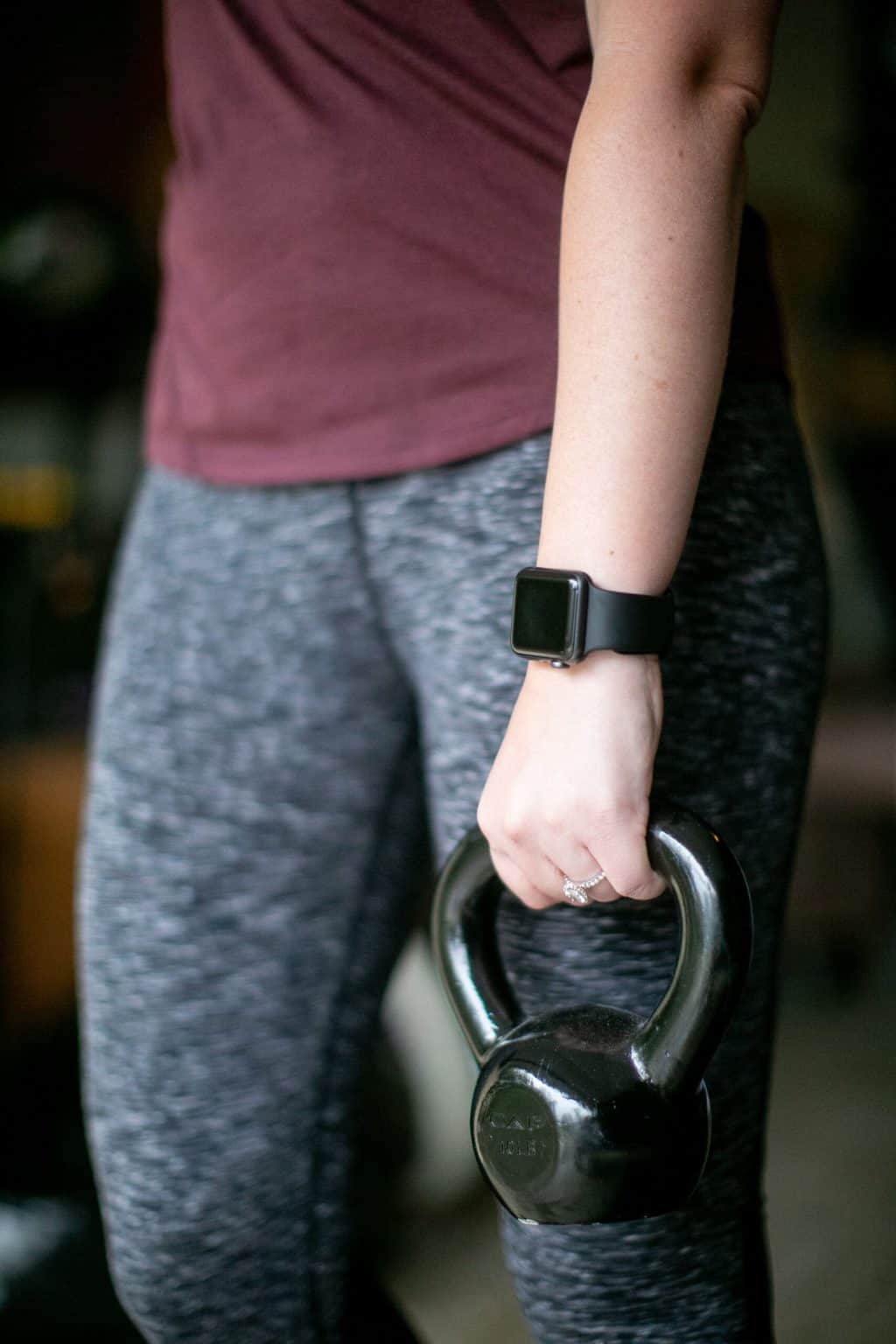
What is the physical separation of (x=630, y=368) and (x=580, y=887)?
8.1 inches

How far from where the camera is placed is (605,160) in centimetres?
46

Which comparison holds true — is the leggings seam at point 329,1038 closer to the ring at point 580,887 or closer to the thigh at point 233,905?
the thigh at point 233,905

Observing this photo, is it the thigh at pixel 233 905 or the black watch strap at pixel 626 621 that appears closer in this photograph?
the black watch strap at pixel 626 621

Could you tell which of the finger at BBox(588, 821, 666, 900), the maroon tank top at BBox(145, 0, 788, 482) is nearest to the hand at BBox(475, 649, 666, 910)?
the finger at BBox(588, 821, 666, 900)

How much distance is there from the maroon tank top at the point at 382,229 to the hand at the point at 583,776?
13 cm

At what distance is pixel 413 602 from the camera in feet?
1.93

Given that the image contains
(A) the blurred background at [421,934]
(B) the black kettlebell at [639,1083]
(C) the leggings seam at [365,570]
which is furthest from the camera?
(A) the blurred background at [421,934]

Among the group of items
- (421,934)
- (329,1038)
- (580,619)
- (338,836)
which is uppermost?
(580,619)

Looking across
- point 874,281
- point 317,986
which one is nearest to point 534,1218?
point 317,986

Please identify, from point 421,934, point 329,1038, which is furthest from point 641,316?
point 421,934

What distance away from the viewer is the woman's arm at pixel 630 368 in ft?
1.50

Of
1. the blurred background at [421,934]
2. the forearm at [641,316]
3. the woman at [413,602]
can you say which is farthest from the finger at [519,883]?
the blurred background at [421,934]

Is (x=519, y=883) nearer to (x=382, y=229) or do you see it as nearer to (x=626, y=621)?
(x=626, y=621)

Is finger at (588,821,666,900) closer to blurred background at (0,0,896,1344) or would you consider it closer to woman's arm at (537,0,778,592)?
woman's arm at (537,0,778,592)
